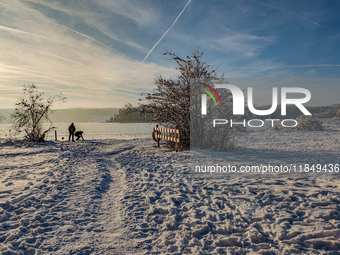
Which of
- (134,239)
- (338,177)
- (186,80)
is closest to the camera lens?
(134,239)

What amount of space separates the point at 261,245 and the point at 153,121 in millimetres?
10427

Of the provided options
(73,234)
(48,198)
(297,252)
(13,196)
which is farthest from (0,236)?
(297,252)

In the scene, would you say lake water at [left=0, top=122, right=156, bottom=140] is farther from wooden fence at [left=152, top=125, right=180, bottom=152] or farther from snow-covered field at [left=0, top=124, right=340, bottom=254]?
snow-covered field at [left=0, top=124, right=340, bottom=254]

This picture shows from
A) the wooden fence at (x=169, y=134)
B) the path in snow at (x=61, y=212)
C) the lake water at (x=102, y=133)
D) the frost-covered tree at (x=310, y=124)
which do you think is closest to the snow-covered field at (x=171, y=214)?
the path in snow at (x=61, y=212)

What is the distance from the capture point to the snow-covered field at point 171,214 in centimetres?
320

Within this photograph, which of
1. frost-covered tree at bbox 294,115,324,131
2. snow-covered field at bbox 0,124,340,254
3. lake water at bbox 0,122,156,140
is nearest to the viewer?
snow-covered field at bbox 0,124,340,254

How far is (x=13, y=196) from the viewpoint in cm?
514

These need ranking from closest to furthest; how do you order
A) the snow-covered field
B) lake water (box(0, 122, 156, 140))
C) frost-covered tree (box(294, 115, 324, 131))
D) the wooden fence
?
the snow-covered field < the wooden fence < lake water (box(0, 122, 156, 140)) < frost-covered tree (box(294, 115, 324, 131))

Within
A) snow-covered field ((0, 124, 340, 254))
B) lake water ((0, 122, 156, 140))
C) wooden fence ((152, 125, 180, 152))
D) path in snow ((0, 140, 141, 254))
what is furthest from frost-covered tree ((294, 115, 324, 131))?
path in snow ((0, 140, 141, 254))

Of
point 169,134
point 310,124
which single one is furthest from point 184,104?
point 310,124

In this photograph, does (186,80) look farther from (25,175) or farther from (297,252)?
(297,252)

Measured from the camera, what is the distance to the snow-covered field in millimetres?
3195

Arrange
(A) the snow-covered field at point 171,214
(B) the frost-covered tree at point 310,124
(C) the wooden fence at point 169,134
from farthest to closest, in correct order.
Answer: (B) the frost-covered tree at point 310,124, (C) the wooden fence at point 169,134, (A) the snow-covered field at point 171,214

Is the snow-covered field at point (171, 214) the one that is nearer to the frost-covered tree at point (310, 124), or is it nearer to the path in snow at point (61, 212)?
the path in snow at point (61, 212)
